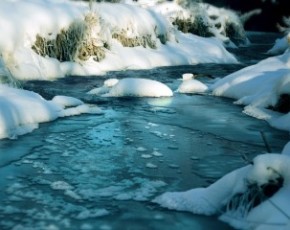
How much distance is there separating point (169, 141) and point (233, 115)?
1.53 meters

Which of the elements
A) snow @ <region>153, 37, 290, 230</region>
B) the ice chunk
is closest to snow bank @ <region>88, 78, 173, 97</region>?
the ice chunk

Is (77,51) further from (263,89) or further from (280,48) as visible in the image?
(280,48)

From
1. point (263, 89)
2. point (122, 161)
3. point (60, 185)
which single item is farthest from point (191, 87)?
point (60, 185)

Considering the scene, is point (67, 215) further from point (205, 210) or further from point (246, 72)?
point (246, 72)

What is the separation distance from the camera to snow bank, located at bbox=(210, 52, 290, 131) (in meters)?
5.68

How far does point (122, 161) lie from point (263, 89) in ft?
10.7

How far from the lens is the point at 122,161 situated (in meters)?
3.88

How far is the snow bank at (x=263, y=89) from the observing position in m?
5.68

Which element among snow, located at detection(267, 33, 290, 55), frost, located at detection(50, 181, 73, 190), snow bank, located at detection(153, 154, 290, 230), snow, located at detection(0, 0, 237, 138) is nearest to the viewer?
snow bank, located at detection(153, 154, 290, 230)

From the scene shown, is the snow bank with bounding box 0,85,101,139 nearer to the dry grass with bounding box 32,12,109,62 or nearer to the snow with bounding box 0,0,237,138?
the snow with bounding box 0,0,237,138

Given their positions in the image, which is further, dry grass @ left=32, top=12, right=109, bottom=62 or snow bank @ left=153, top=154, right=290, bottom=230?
dry grass @ left=32, top=12, right=109, bottom=62

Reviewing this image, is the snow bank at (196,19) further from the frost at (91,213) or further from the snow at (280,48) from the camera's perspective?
the frost at (91,213)

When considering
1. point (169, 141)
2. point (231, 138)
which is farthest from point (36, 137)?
point (231, 138)

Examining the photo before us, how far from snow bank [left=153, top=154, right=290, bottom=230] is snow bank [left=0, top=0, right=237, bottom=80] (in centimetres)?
465
